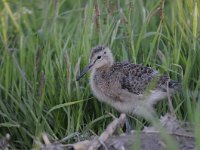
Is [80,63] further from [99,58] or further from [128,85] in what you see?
[128,85]

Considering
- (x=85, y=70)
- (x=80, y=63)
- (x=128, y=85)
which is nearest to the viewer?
(x=128, y=85)

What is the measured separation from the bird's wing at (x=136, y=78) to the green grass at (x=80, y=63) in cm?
15

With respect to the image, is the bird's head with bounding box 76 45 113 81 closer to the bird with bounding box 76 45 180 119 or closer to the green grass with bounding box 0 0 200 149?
the bird with bounding box 76 45 180 119

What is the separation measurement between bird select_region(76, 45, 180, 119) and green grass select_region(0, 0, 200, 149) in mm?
118

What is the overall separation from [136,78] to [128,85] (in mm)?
95

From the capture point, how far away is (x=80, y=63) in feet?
20.9

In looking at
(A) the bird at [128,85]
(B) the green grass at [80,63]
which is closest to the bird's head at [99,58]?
(A) the bird at [128,85]

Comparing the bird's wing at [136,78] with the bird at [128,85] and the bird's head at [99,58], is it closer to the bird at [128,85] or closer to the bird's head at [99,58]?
the bird at [128,85]

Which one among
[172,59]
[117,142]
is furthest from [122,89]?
[117,142]

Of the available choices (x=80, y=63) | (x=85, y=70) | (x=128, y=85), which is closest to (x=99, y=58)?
(x=85, y=70)

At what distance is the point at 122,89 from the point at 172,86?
47cm

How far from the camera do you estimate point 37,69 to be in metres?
6.21

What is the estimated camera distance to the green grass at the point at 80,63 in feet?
18.9

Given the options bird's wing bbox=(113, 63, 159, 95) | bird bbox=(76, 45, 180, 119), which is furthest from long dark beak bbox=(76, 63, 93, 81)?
bird's wing bbox=(113, 63, 159, 95)
